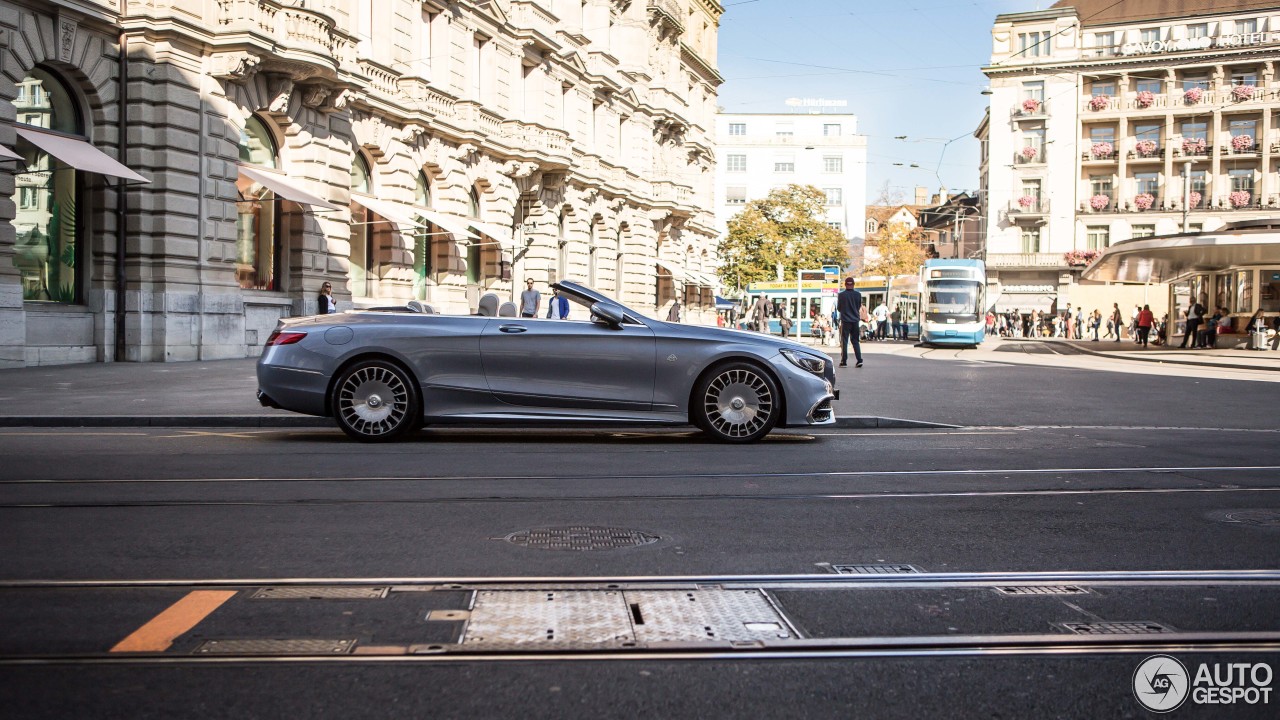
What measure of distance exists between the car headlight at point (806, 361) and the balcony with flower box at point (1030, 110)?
70.3 meters

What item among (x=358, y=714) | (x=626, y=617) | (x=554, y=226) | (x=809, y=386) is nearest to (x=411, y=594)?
(x=626, y=617)

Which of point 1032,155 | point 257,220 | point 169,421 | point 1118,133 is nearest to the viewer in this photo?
point 169,421

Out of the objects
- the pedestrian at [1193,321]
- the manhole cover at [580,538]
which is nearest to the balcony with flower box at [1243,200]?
the pedestrian at [1193,321]

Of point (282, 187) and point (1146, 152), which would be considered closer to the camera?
point (282, 187)

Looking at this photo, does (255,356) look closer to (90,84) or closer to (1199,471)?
(90,84)

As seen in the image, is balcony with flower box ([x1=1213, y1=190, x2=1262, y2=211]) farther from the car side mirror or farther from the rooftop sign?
the car side mirror

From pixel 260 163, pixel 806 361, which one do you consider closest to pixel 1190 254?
pixel 260 163

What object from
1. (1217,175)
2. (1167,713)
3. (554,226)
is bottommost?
(1167,713)

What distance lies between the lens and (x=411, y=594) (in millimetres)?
4402

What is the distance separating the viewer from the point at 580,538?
5.57 m

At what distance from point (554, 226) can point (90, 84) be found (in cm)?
2294

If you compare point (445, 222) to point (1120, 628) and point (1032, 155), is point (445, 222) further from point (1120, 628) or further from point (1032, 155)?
point (1032, 155)

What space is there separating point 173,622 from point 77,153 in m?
18.8

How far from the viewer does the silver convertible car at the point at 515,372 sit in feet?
32.5
